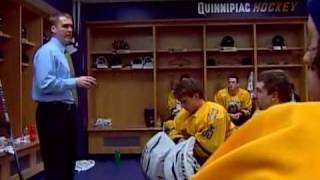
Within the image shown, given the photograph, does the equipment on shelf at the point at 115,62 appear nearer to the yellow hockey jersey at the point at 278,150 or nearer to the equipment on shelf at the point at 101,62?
the equipment on shelf at the point at 101,62

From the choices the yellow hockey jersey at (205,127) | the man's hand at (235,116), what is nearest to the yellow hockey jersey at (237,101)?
the man's hand at (235,116)

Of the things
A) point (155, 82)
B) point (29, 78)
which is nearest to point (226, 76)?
point (155, 82)

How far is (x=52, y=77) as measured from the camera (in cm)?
393

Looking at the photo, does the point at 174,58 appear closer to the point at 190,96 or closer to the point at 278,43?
the point at 278,43

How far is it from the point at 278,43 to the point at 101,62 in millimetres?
3178

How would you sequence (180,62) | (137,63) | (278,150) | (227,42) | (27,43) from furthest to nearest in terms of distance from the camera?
(180,62) → (137,63) → (227,42) → (27,43) → (278,150)

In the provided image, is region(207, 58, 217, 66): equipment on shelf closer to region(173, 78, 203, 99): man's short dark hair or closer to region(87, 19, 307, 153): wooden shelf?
region(87, 19, 307, 153): wooden shelf

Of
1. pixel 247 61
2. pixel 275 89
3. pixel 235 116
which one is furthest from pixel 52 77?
pixel 247 61

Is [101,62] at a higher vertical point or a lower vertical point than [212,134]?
higher

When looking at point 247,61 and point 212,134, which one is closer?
point 212,134

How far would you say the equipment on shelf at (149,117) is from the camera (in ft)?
32.4

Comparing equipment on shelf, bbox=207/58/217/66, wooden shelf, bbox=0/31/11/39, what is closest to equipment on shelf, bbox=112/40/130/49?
equipment on shelf, bbox=207/58/217/66

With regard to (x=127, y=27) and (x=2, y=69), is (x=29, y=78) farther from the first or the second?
(x=127, y=27)

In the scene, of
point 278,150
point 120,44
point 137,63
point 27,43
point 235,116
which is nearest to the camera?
point 278,150
